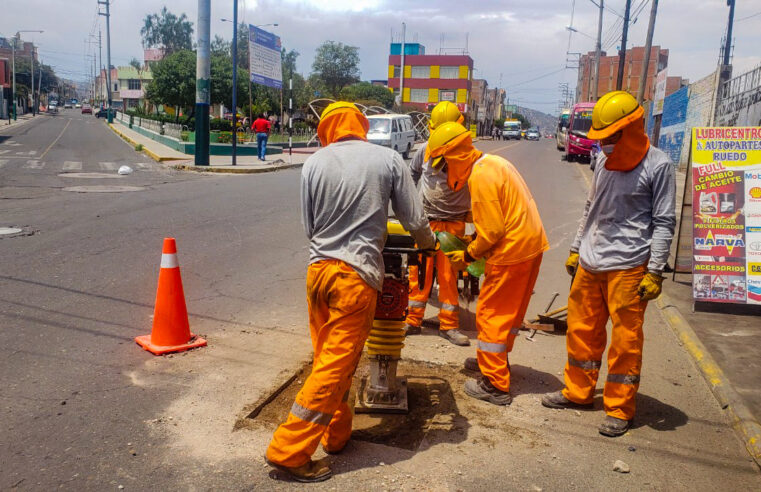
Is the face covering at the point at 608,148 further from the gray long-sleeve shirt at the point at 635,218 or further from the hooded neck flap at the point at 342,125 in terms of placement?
the hooded neck flap at the point at 342,125

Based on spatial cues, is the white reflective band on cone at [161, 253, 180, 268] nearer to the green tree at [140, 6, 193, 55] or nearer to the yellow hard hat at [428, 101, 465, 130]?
the yellow hard hat at [428, 101, 465, 130]

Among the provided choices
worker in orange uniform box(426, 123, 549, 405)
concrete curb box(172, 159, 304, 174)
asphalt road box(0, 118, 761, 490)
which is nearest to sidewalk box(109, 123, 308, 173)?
concrete curb box(172, 159, 304, 174)

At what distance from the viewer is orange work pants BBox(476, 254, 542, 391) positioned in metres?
4.04

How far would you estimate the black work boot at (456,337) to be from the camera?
529 centimetres

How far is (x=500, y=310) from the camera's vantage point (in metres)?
4.08

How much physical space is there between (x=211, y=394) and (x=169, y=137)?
2872 centimetres

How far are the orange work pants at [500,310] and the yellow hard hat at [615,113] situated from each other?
3.04 ft

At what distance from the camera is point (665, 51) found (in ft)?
273

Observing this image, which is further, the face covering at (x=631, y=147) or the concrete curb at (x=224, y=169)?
the concrete curb at (x=224, y=169)

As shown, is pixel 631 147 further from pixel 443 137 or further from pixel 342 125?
pixel 342 125

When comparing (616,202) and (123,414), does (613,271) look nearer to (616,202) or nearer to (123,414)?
(616,202)

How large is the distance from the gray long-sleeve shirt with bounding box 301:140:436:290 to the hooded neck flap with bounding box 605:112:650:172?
1342 mm

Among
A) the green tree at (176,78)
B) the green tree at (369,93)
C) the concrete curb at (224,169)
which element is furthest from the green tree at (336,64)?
the concrete curb at (224,169)

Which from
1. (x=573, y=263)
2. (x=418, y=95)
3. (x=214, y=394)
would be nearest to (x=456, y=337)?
Answer: (x=573, y=263)
